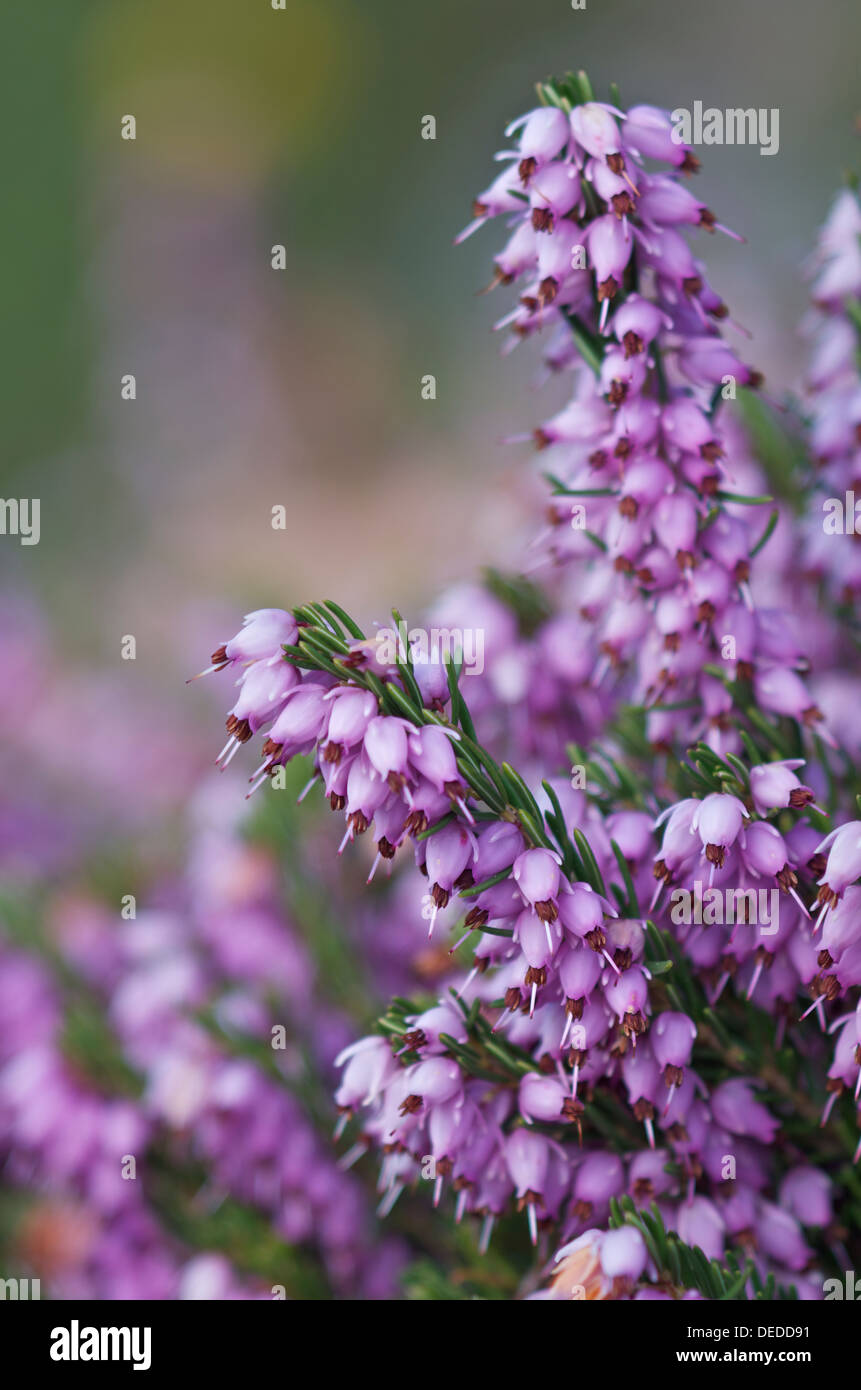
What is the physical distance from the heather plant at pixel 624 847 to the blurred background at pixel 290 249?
246 centimetres

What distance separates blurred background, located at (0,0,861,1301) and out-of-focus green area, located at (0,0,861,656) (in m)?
0.01

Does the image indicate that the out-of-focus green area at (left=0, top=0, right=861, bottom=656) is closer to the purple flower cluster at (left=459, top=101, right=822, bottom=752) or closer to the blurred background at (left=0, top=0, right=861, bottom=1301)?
the blurred background at (left=0, top=0, right=861, bottom=1301)

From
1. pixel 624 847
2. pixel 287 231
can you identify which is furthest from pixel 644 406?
pixel 287 231

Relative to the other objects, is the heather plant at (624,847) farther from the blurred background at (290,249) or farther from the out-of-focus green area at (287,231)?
the out-of-focus green area at (287,231)

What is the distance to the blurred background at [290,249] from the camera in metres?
3.89

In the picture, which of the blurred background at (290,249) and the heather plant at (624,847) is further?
the blurred background at (290,249)

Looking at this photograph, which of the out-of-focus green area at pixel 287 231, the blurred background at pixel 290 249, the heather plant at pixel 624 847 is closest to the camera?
the heather plant at pixel 624 847

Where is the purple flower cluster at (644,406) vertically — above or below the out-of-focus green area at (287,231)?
below

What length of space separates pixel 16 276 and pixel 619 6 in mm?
2518

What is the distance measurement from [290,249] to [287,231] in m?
0.15

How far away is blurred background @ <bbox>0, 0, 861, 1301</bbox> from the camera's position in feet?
12.8

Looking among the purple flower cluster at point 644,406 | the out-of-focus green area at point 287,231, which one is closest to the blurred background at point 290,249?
the out-of-focus green area at point 287,231

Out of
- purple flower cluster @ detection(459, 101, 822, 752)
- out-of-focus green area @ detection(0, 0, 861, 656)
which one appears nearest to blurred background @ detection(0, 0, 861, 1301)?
out-of-focus green area @ detection(0, 0, 861, 656)

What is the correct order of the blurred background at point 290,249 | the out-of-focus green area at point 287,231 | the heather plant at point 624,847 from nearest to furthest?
the heather plant at point 624,847, the blurred background at point 290,249, the out-of-focus green area at point 287,231
